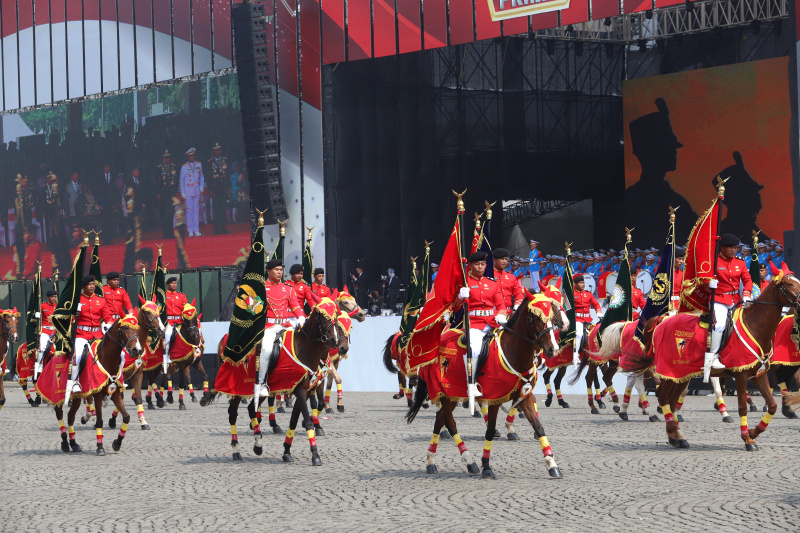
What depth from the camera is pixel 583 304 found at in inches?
815

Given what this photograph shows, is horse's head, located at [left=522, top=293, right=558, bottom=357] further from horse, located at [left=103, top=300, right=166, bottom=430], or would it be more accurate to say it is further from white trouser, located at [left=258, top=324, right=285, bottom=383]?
horse, located at [left=103, top=300, right=166, bottom=430]

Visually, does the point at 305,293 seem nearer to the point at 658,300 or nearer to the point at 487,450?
the point at 658,300

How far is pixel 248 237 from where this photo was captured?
38094 millimetres

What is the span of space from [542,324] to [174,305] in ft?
48.6

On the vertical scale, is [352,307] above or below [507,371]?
above

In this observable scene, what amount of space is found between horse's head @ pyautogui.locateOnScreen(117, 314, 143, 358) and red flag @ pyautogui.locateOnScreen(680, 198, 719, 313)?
7160 millimetres

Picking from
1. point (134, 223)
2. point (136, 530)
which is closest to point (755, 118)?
point (134, 223)

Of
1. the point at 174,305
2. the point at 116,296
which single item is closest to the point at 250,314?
the point at 116,296

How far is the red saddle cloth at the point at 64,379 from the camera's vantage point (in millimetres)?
14586

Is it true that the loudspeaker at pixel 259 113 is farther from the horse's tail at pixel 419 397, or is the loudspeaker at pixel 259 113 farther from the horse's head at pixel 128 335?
the horse's tail at pixel 419 397

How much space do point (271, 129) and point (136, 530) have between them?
1167 inches

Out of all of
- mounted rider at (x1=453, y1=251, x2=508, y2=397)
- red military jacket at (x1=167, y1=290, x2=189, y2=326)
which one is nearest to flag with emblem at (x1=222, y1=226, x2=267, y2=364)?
mounted rider at (x1=453, y1=251, x2=508, y2=397)

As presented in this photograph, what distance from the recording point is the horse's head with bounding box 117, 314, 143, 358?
14.6 m

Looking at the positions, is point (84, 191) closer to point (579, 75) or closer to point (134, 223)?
point (134, 223)
